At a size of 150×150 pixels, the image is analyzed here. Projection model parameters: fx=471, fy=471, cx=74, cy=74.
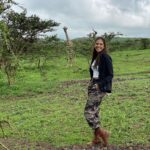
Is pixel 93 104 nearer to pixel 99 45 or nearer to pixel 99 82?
pixel 99 82

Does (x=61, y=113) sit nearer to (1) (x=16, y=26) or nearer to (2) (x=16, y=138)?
(2) (x=16, y=138)

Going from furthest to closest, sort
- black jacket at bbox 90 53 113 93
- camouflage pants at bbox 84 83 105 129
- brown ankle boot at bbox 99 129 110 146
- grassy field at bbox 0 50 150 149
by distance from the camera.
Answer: grassy field at bbox 0 50 150 149, brown ankle boot at bbox 99 129 110 146, camouflage pants at bbox 84 83 105 129, black jacket at bbox 90 53 113 93

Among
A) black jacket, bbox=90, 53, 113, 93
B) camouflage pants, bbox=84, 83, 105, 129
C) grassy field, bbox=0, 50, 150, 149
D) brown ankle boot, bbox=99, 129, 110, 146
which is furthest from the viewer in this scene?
grassy field, bbox=0, 50, 150, 149

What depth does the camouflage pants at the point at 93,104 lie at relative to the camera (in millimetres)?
9242

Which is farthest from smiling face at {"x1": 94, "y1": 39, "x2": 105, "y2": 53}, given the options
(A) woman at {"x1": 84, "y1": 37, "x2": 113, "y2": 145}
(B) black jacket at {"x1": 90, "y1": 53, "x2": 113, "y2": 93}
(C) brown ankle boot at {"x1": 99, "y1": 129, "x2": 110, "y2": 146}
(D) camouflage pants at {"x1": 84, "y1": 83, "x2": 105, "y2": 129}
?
(C) brown ankle boot at {"x1": 99, "y1": 129, "x2": 110, "y2": 146}

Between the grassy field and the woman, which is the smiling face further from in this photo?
the grassy field

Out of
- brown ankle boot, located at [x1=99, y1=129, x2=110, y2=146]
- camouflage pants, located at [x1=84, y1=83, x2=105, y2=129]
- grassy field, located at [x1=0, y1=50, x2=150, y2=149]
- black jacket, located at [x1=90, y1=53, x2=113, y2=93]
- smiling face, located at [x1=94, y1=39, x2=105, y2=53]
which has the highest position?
smiling face, located at [x1=94, y1=39, x2=105, y2=53]

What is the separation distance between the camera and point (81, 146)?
378 inches

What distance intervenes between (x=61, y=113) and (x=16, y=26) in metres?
17.5

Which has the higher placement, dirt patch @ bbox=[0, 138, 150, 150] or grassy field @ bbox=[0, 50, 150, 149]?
grassy field @ bbox=[0, 50, 150, 149]

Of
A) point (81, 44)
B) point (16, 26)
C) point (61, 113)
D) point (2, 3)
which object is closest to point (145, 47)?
point (81, 44)

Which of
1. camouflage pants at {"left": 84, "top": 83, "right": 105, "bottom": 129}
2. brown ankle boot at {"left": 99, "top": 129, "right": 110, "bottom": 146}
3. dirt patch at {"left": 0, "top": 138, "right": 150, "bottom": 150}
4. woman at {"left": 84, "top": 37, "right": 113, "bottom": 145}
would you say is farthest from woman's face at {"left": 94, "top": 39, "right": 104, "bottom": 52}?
dirt patch at {"left": 0, "top": 138, "right": 150, "bottom": 150}

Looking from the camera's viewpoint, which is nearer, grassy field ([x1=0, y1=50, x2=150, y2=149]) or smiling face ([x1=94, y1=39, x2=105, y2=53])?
smiling face ([x1=94, y1=39, x2=105, y2=53])

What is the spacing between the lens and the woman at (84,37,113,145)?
30.0ft
